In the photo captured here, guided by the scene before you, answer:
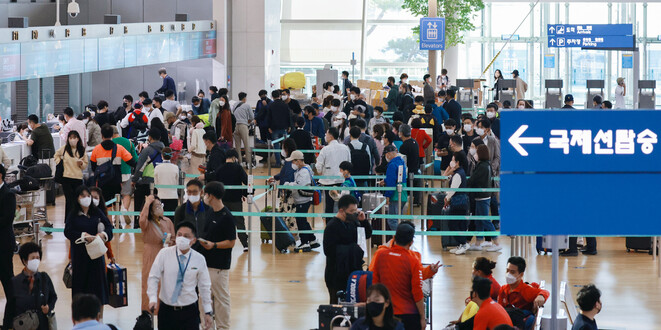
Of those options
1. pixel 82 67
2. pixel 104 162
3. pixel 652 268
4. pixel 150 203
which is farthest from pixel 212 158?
pixel 82 67

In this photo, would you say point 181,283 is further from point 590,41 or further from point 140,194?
point 590,41

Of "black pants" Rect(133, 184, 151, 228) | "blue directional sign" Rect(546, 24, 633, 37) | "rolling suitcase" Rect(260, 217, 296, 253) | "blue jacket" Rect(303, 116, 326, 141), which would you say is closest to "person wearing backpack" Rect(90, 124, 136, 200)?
"black pants" Rect(133, 184, 151, 228)

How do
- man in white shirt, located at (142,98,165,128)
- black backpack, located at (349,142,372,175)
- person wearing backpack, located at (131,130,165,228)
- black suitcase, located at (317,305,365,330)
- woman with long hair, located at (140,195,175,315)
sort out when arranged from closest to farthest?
black suitcase, located at (317,305,365,330) → woman with long hair, located at (140,195,175,315) → person wearing backpack, located at (131,130,165,228) → black backpack, located at (349,142,372,175) → man in white shirt, located at (142,98,165,128)

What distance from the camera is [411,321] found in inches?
312

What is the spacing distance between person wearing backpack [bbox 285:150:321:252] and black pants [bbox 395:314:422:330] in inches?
209

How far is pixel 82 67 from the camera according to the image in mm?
20531

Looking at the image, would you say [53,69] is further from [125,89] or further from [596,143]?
[596,143]

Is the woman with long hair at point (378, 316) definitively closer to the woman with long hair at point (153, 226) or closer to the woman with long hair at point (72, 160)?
the woman with long hair at point (153, 226)

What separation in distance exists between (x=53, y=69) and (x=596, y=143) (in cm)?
1569

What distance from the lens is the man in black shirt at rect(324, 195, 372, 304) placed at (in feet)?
28.7

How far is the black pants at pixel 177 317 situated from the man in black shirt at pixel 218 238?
0.98 metres

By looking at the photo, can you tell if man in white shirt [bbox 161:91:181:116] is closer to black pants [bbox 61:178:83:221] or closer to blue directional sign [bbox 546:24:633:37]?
black pants [bbox 61:178:83:221]

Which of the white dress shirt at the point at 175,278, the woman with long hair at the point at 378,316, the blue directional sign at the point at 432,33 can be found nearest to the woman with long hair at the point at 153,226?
the white dress shirt at the point at 175,278

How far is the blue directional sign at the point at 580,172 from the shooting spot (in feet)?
16.0
